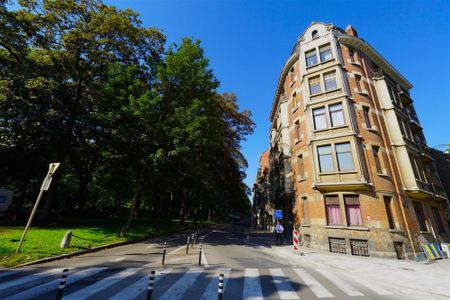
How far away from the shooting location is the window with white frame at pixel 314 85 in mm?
19344

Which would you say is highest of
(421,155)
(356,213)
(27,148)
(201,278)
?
(421,155)

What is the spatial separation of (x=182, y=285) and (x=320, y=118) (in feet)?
55.5

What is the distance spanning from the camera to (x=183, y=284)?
21.7 feet

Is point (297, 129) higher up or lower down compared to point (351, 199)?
higher up

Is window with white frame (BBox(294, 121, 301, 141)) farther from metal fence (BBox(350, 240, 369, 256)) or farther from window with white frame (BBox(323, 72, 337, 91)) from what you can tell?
metal fence (BBox(350, 240, 369, 256))

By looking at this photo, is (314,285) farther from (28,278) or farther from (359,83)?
(359,83)

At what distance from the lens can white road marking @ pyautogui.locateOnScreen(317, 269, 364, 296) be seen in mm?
6379

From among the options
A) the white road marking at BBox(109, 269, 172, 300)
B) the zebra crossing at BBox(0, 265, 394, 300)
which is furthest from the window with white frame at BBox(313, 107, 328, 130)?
the white road marking at BBox(109, 269, 172, 300)

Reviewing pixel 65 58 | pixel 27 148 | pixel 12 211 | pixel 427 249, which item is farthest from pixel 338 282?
pixel 12 211

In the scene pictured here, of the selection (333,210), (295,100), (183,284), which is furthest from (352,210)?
(183,284)

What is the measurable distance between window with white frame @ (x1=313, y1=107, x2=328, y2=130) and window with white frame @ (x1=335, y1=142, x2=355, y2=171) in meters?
2.30

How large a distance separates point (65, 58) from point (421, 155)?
3408cm

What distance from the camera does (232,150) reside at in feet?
82.3

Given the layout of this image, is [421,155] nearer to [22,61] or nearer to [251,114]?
[251,114]
